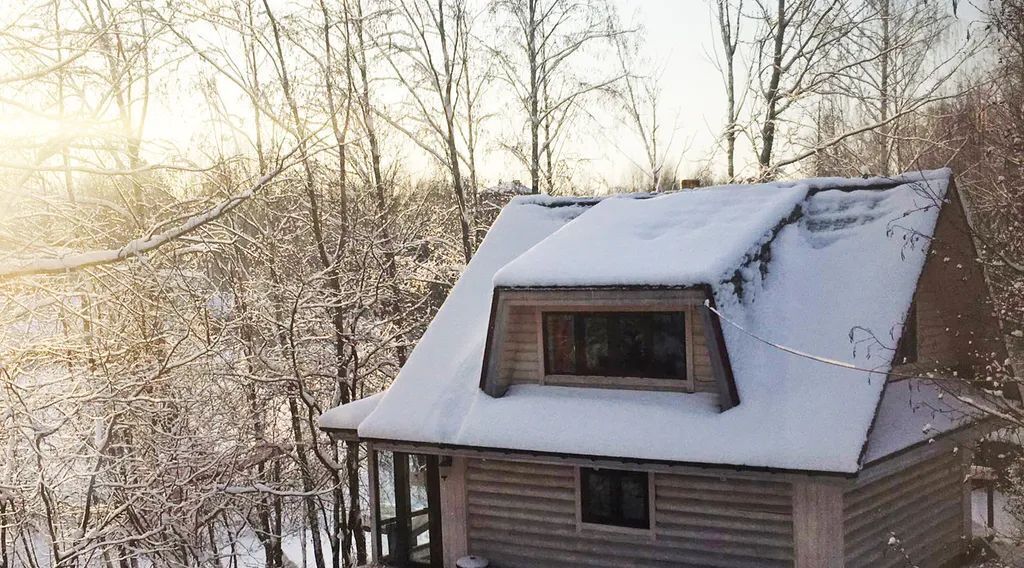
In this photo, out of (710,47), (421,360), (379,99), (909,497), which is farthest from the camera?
(710,47)

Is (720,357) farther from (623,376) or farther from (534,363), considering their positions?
(534,363)

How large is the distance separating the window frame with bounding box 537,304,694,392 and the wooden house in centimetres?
3

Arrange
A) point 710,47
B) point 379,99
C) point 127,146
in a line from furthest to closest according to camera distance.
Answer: point 710,47
point 379,99
point 127,146

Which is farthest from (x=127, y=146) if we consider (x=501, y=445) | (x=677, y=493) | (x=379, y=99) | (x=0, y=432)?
(x=379, y=99)

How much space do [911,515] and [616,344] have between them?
4288 mm

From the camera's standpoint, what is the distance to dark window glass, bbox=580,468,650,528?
8.90 m

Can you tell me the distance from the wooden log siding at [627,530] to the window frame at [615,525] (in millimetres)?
17

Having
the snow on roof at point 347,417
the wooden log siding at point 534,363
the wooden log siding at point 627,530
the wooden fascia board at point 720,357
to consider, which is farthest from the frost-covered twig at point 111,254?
the snow on roof at point 347,417

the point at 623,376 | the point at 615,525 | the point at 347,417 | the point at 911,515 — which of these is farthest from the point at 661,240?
the point at 347,417

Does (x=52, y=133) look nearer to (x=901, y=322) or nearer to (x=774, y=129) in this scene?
(x=901, y=322)

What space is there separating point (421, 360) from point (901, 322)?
6277mm

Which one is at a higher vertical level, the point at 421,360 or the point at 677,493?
the point at 421,360

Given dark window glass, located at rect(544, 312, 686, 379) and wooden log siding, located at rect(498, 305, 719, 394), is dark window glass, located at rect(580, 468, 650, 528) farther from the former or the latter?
dark window glass, located at rect(544, 312, 686, 379)

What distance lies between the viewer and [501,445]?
8.95m
